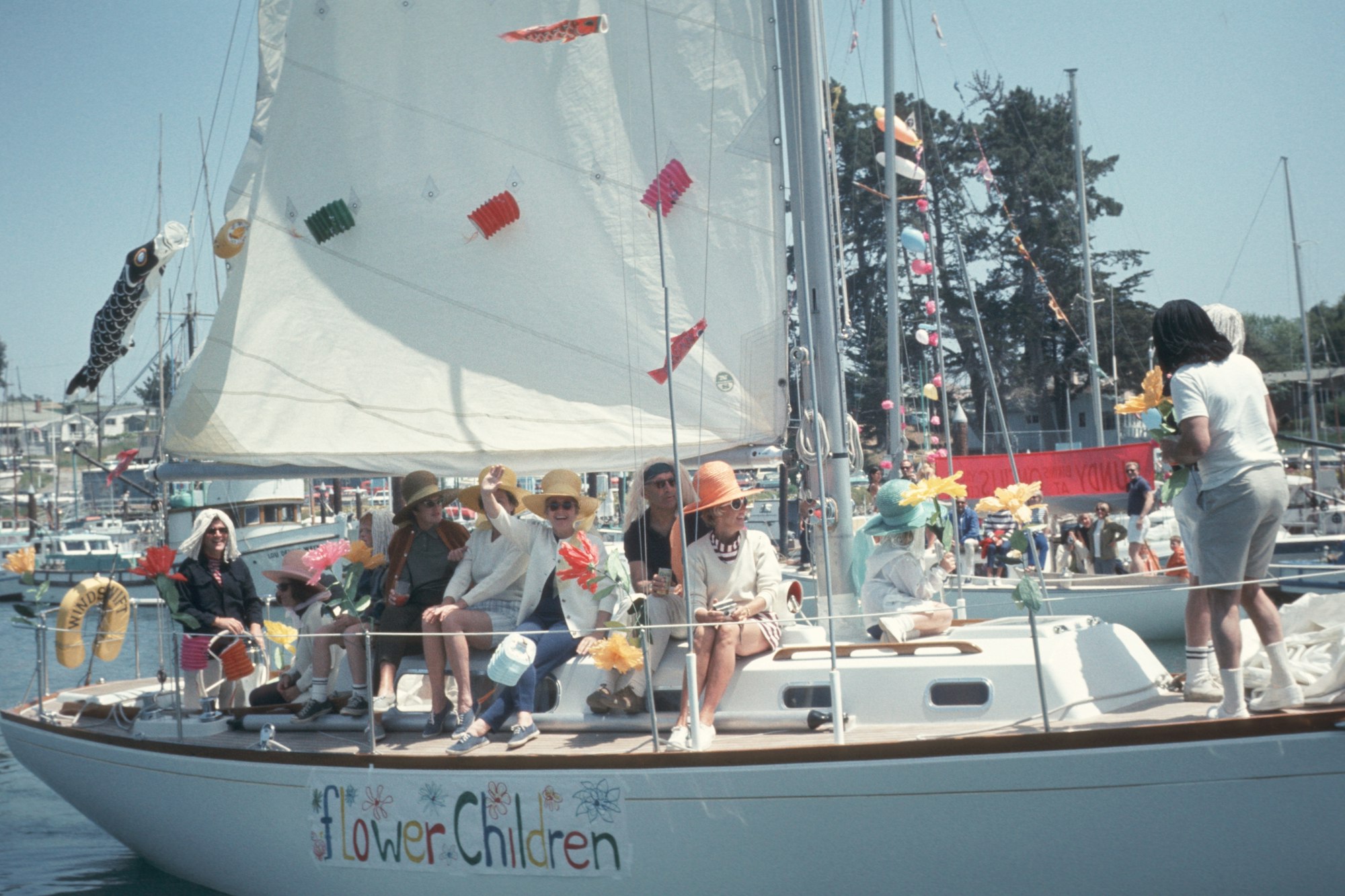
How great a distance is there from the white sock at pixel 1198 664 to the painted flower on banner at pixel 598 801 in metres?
2.53

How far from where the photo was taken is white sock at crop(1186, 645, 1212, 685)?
5.07 m

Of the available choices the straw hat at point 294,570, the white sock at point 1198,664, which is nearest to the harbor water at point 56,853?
the straw hat at point 294,570

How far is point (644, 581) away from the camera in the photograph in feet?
19.4

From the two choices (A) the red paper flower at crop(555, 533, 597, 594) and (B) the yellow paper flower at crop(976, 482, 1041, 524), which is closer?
(B) the yellow paper flower at crop(976, 482, 1041, 524)

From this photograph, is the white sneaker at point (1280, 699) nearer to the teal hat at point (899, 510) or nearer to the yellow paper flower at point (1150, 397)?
the yellow paper flower at point (1150, 397)

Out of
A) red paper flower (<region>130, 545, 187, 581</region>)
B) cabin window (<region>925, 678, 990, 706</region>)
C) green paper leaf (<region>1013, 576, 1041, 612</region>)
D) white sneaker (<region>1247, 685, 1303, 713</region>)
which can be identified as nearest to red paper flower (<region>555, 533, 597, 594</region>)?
cabin window (<region>925, 678, 990, 706</region>)

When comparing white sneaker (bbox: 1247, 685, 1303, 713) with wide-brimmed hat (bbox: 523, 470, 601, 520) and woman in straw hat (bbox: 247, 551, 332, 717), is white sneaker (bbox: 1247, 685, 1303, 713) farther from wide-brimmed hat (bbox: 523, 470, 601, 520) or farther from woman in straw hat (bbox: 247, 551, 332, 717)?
woman in straw hat (bbox: 247, 551, 332, 717)

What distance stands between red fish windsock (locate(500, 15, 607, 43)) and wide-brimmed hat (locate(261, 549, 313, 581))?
11.3 feet

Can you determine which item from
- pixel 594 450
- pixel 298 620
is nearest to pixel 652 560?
pixel 594 450

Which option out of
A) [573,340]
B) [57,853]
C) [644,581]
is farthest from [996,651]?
[57,853]

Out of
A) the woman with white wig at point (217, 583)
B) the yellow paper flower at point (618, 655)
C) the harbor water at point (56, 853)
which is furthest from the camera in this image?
the harbor water at point (56, 853)

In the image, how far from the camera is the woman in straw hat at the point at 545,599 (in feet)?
19.1

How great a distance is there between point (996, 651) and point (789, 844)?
1359mm

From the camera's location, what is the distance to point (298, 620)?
7715 millimetres
